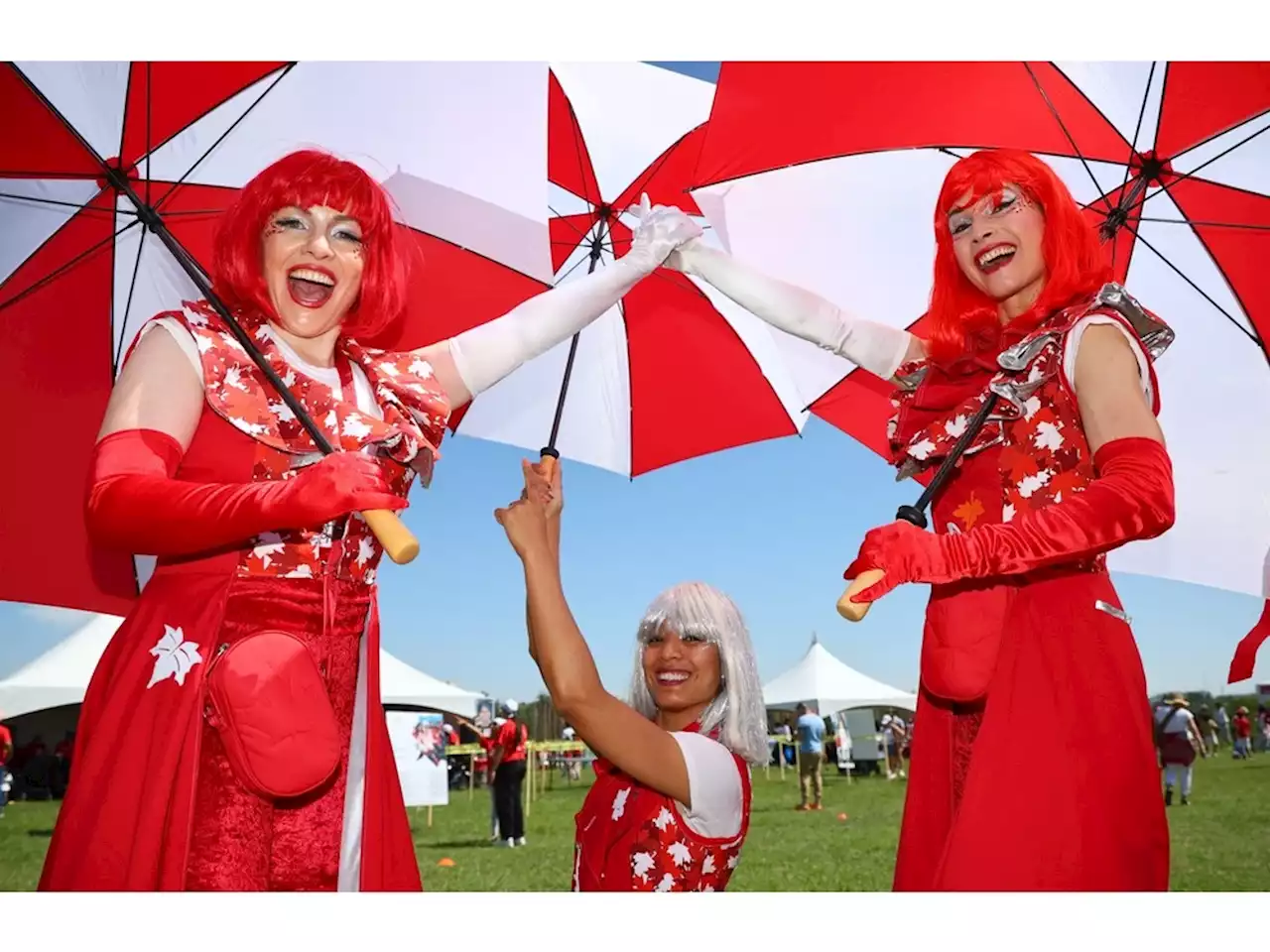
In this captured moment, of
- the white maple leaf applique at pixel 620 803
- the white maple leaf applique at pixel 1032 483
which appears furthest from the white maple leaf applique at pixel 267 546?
the white maple leaf applique at pixel 1032 483

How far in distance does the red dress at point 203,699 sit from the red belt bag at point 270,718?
0.05 metres

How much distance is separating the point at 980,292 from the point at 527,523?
3.34ft

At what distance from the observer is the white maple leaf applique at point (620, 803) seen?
6.72 feet

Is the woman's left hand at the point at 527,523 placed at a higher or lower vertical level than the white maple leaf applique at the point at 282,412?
lower

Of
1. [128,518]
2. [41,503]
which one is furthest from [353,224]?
[41,503]

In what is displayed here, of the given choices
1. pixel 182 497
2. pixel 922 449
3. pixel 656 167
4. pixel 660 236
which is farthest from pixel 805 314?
pixel 182 497

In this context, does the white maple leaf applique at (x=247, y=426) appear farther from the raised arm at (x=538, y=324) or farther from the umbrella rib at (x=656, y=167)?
the umbrella rib at (x=656, y=167)

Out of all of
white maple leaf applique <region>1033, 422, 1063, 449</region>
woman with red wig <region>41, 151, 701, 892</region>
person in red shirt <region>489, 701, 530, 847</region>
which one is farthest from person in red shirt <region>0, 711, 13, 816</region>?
white maple leaf applique <region>1033, 422, 1063, 449</region>

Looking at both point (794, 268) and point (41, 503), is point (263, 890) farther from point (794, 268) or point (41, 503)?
point (794, 268)

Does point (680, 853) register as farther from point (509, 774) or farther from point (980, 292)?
point (509, 774)

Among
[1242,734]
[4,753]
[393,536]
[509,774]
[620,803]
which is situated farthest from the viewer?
[509,774]

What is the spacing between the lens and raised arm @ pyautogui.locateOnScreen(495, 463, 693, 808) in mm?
1826

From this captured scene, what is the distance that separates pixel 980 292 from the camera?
2168 millimetres
